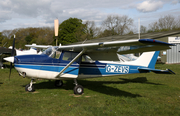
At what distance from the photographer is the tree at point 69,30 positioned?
174ft

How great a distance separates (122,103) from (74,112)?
187 centimetres

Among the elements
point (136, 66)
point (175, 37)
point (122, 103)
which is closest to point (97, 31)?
point (175, 37)

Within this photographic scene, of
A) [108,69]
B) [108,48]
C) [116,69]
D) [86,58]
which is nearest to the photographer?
[108,48]

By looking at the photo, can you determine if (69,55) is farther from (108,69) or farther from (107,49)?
(108,69)

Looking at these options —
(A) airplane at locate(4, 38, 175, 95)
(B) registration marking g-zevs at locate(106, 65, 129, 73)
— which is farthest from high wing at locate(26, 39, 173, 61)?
(B) registration marking g-zevs at locate(106, 65, 129, 73)

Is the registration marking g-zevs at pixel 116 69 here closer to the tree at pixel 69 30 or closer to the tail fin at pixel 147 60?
the tail fin at pixel 147 60

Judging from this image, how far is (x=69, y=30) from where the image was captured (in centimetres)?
5697

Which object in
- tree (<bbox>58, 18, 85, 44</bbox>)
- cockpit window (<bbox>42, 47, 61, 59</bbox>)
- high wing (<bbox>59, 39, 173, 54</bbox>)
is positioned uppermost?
tree (<bbox>58, 18, 85, 44</bbox>)

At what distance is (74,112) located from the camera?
4500 mm

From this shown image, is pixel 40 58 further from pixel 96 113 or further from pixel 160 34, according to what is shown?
pixel 160 34

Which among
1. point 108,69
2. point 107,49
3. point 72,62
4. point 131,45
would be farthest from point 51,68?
point 131,45

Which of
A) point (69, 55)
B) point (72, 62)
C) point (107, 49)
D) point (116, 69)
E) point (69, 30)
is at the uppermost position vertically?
point (69, 30)

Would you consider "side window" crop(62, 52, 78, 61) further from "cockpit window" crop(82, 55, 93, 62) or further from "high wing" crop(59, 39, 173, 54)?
"cockpit window" crop(82, 55, 93, 62)

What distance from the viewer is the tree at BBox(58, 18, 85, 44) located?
53022mm
